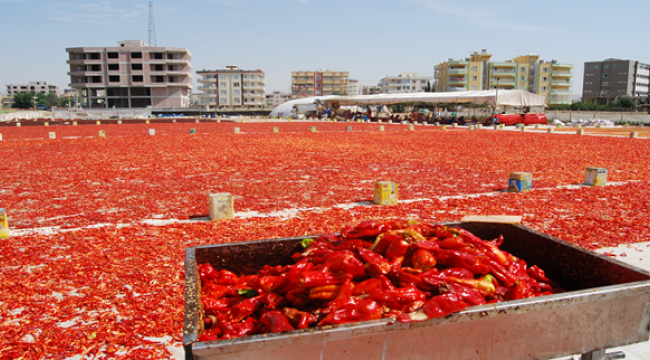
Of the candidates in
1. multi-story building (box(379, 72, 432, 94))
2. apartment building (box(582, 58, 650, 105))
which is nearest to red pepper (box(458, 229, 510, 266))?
apartment building (box(582, 58, 650, 105))

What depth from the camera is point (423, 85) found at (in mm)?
172125

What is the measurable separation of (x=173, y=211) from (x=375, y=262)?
6.82m

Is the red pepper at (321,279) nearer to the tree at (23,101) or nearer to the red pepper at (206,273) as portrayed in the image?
Result: the red pepper at (206,273)

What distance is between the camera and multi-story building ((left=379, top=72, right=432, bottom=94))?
170250 mm

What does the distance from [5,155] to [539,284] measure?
23.2m

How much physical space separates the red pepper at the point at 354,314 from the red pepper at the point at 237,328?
546 mm

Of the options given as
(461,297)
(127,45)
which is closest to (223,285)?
(461,297)

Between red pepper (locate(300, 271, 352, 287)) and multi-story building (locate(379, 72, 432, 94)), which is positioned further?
multi-story building (locate(379, 72, 432, 94))

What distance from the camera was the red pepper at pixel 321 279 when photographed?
10.4 feet

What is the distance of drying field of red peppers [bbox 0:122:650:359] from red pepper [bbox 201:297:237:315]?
0.93 meters

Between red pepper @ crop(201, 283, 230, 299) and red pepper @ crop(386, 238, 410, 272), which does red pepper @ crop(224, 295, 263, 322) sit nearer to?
red pepper @ crop(201, 283, 230, 299)

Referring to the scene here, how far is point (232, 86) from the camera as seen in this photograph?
5856 inches

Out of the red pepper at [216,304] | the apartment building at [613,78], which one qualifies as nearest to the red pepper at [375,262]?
the red pepper at [216,304]

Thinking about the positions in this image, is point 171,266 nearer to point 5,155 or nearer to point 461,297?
point 461,297
